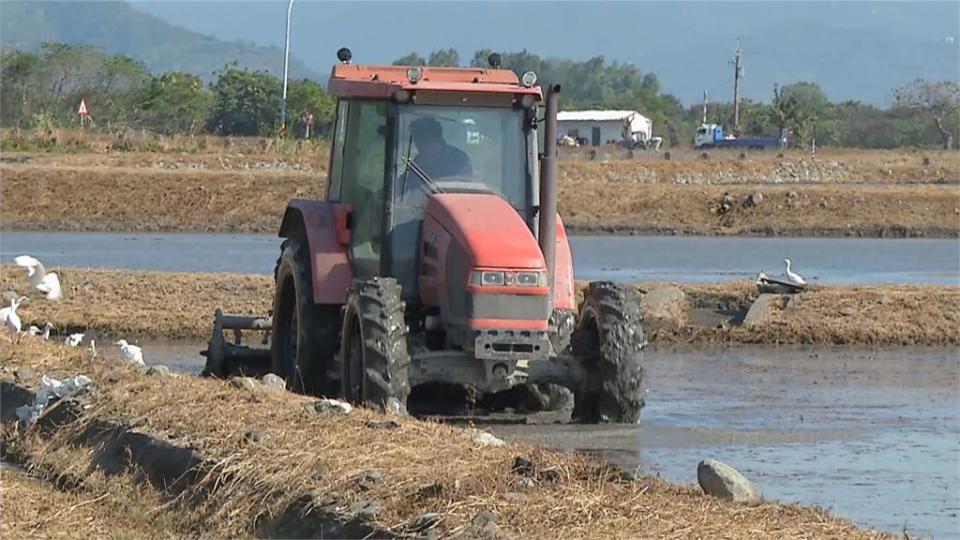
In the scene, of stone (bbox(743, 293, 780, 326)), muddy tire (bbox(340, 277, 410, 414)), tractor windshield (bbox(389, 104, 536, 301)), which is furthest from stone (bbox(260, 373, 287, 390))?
stone (bbox(743, 293, 780, 326))

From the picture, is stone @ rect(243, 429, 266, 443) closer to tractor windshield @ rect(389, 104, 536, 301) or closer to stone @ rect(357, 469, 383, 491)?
stone @ rect(357, 469, 383, 491)

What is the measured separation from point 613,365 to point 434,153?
213 centimetres

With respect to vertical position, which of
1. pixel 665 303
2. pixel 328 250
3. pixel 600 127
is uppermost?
pixel 600 127

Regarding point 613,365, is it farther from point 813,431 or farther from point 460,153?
point 460,153

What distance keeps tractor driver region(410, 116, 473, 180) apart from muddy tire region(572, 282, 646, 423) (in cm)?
150

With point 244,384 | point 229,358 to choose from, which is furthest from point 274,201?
point 244,384

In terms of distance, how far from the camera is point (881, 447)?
13.5 meters

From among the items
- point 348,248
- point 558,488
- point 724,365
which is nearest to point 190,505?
point 558,488

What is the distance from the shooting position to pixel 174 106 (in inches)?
3209

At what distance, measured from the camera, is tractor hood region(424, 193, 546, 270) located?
13.2 metres

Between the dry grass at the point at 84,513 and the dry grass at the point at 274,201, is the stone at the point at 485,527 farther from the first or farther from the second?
the dry grass at the point at 274,201

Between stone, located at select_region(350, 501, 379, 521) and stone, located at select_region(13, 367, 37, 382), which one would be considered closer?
stone, located at select_region(350, 501, 379, 521)

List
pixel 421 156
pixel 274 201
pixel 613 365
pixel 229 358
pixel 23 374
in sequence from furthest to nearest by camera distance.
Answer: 1. pixel 274 201
2. pixel 229 358
3. pixel 421 156
4. pixel 613 365
5. pixel 23 374

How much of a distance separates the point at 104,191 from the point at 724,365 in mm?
28529
